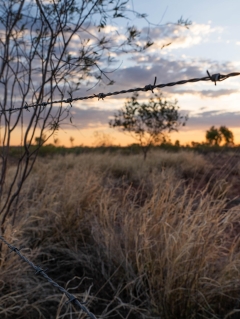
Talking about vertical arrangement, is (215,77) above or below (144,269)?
above

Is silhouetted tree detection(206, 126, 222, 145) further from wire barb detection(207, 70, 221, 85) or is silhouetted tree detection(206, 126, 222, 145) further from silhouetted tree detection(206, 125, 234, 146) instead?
wire barb detection(207, 70, 221, 85)

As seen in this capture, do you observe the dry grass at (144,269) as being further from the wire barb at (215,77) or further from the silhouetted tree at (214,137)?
the silhouetted tree at (214,137)

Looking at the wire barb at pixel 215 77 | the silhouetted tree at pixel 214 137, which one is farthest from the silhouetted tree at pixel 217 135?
the wire barb at pixel 215 77

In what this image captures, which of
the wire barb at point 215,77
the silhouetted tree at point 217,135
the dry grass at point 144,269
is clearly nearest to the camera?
the wire barb at point 215,77

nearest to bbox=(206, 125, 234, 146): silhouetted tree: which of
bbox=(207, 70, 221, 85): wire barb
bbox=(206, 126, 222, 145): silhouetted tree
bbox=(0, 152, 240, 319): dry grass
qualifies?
bbox=(206, 126, 222, 145): silhouetted tree

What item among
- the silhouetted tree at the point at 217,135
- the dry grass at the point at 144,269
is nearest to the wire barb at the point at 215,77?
the dry grass at the point at 144,269

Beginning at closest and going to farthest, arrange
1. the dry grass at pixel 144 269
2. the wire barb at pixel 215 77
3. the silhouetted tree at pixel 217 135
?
the wire barb at pixel 215 77 < the dry grass at pixel 144 269 < the silhouetted tree at pixel 217 135

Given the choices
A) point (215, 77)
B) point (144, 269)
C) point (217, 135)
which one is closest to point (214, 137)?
point (217, 135)

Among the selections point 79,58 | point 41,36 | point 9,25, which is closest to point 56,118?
point 79,58

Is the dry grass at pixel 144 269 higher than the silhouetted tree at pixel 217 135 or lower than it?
lower

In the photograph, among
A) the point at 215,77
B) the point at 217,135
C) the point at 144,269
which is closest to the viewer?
the point at 215,77

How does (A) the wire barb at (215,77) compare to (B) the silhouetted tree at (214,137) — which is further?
(B) the silhouetted tree at (214,137)

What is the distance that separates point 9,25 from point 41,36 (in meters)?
0.47

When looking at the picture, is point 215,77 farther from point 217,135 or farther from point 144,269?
point 217,135
